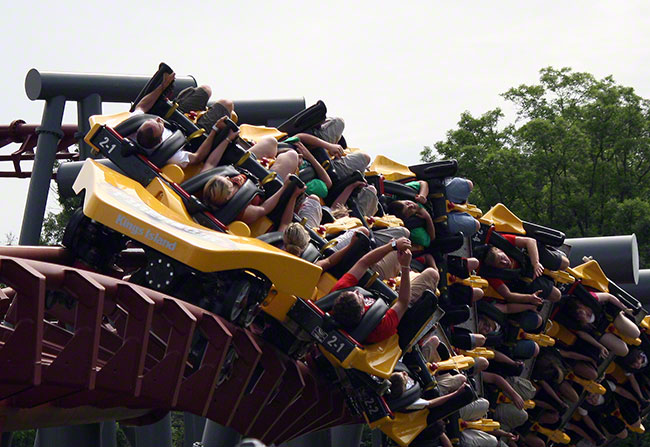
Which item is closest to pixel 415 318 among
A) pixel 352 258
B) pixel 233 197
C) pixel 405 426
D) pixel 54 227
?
pixel 352 258

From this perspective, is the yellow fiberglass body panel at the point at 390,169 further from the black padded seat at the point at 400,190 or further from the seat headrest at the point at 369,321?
the seat headrest at the point at 369,321

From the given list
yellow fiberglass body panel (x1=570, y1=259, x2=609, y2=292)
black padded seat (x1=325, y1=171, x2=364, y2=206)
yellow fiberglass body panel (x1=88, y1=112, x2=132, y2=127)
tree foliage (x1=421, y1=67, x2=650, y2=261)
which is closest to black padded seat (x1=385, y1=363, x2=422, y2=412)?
black padded seat (x1=325, y1=171, x2=364, y2=206)

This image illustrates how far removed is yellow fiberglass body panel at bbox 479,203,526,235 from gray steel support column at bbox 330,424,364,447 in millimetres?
2518

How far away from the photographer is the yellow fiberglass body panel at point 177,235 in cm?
526

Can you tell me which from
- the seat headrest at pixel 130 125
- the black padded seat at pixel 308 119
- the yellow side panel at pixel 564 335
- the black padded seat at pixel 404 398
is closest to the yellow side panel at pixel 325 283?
the black padded seat at pixel 404 398

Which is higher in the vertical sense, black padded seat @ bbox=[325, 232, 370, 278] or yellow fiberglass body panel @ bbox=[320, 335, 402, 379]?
black padded seat @ bbox=[325, 232, 370, 278]

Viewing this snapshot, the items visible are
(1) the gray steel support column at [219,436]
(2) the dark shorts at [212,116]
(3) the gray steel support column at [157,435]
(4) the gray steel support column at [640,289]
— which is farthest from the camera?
(4) the gray steel support column at [640,289]

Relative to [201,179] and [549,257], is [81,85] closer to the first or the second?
[201,179]

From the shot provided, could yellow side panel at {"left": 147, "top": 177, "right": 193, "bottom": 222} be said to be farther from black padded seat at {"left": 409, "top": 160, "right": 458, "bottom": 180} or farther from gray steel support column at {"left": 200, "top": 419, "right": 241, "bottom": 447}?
black padded seat at {"left": 409, "top": 160, "right": 458, "bottom": 180}

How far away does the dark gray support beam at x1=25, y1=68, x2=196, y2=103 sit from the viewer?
30.5 ft

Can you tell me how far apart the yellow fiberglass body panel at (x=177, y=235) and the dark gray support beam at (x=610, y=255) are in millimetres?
6648

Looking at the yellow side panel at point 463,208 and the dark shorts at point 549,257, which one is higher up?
the yellow side panel at point 463,208

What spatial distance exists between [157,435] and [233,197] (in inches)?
187

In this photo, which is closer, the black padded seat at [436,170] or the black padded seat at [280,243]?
the black padded seat at [280,243]
